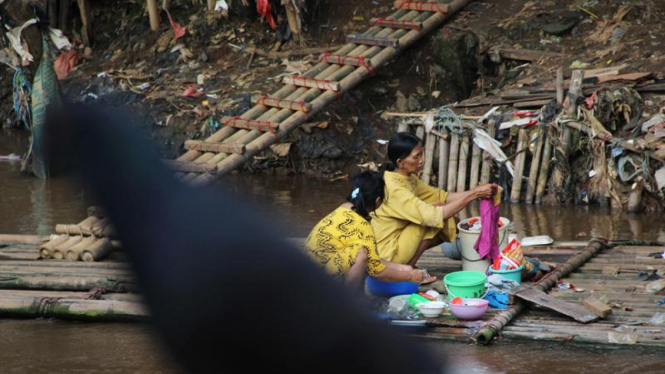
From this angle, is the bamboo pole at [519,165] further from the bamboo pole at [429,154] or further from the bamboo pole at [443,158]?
the bamboo pole at [429,154]

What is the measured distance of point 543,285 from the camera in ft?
20.0

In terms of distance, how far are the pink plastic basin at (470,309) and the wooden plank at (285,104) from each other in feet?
16.3

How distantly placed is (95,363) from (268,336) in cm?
488

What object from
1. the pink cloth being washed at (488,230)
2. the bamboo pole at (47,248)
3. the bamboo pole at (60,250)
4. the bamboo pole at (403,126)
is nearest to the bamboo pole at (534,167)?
the bamboo pole at (403,126)

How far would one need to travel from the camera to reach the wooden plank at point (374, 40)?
1120 cm

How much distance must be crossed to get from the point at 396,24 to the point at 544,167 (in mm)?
3065

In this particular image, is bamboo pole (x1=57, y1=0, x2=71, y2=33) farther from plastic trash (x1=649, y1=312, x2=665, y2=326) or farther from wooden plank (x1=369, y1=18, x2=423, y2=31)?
plastic trash (x1=649, y1=312, x2=665, y2=326)

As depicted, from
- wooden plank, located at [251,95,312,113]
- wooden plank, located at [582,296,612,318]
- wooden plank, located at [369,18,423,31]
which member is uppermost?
wooden plank, located at [369,18,423,31]

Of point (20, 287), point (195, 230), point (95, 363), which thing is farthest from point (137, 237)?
point (20, 287)

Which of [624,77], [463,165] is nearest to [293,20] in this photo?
[463,165]

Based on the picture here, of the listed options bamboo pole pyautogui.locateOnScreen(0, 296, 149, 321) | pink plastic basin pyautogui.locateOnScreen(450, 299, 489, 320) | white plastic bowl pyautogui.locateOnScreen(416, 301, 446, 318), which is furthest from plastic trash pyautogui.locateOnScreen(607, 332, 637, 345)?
bamboo pole pyautogui.locateOnScreen(0, 296, 149, 321)

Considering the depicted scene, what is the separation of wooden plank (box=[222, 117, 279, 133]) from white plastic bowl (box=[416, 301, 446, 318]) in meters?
4.56

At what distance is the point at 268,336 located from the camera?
2.58 ft

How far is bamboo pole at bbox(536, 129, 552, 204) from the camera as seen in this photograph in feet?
31.2
